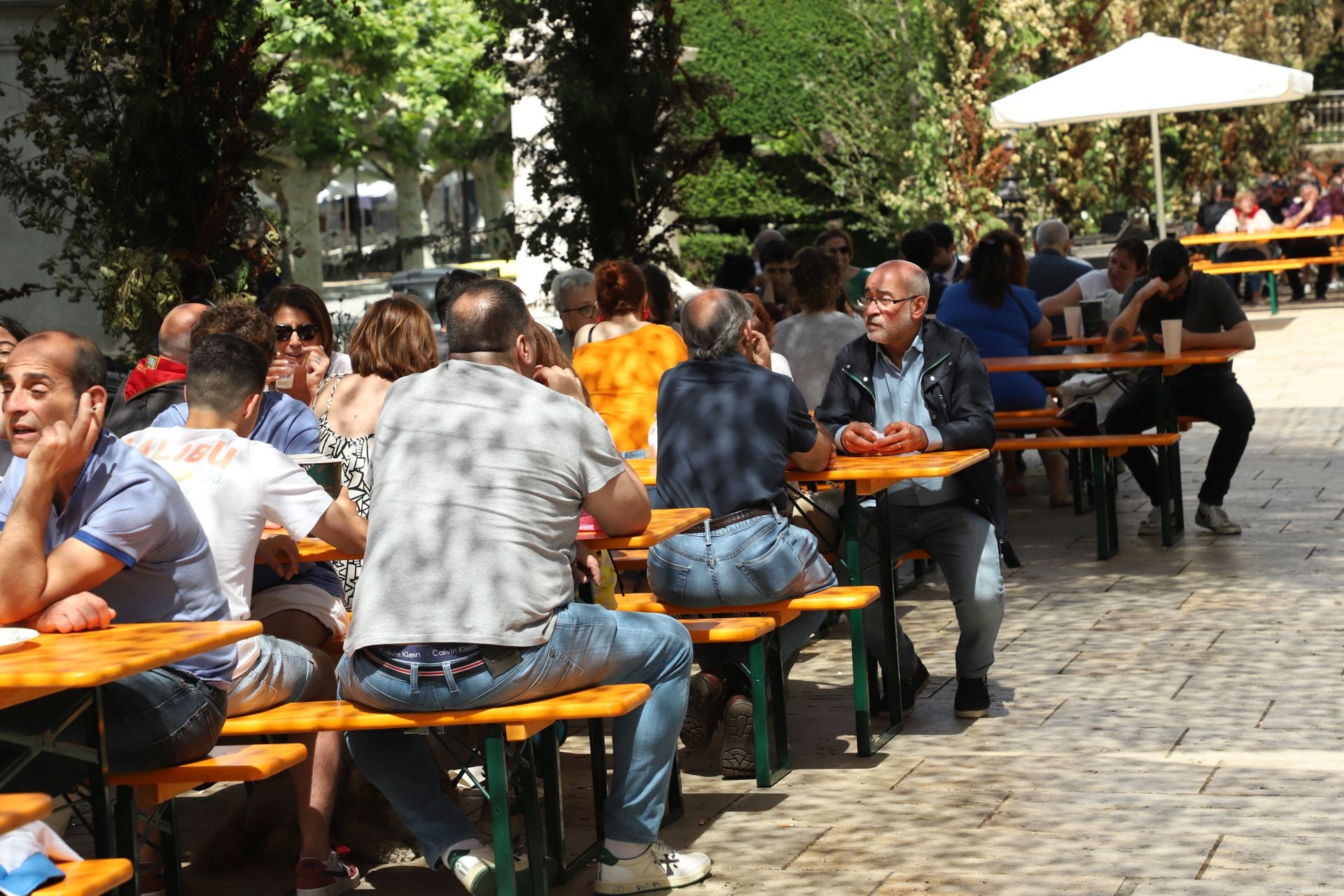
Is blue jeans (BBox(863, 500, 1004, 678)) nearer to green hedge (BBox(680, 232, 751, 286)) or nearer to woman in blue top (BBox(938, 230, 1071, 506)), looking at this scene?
woman in blue top (BBox(938, 230, 1071, 506))

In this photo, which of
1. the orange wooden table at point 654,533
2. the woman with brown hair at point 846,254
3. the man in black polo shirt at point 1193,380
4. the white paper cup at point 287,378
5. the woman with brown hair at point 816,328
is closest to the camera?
the orange wooden table at point 654,533

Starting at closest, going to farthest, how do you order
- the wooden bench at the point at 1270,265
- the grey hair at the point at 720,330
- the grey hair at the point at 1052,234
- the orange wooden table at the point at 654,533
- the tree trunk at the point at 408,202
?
the orange wooden table at the point at 654,533, the grey hair at the point at 720,330, the grey hair at the point at 1052,234, the wooden bench at the point at 1270,265, the tree trunk at the point at 408,202

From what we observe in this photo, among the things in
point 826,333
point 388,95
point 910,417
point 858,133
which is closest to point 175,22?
point 826,333

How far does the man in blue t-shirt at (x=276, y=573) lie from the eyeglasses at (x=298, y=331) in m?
0.68

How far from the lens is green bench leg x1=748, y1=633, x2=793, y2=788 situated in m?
5.15

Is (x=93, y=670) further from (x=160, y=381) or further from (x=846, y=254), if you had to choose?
(x=846, y=254)

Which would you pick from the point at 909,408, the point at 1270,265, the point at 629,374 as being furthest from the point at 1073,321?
the point at 1270,265

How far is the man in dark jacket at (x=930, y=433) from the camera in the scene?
230 inches

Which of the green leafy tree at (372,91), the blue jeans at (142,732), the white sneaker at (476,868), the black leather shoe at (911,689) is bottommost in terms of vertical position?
the black leather shoe at (911,689)

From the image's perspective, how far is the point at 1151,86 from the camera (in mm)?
16062

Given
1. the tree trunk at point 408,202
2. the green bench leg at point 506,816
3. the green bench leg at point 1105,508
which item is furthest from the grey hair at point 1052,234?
the tree trunk at point 408,202

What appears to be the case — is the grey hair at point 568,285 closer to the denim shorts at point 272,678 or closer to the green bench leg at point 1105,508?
the green bench leg at point 1105,508

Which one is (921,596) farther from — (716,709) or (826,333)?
(716,709)

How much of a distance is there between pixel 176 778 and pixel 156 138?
16.8ft
